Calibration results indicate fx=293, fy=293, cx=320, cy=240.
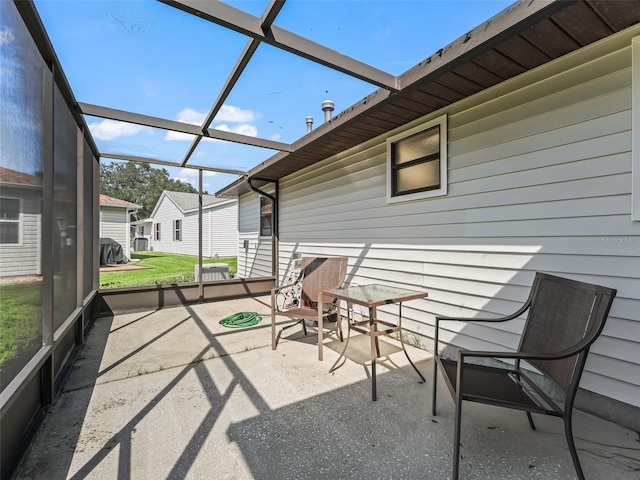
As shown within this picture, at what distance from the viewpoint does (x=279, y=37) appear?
2072 mm

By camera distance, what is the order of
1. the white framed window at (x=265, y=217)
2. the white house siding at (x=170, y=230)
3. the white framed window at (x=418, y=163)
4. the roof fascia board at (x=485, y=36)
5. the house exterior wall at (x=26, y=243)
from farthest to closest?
the white house siding at (x=170, y=230), the white framed window at (x=265, y=217), the white framed window at (x=418, y=163), the roof fascia board at (x=485, y=36), the house exterior wall at (x=26, y=243)

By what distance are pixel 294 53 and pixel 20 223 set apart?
2.07m

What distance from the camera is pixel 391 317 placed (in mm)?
3805

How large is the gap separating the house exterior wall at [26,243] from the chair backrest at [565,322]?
2886mm

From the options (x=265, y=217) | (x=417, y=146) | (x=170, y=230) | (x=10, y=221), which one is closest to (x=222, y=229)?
(x=170, y=230)

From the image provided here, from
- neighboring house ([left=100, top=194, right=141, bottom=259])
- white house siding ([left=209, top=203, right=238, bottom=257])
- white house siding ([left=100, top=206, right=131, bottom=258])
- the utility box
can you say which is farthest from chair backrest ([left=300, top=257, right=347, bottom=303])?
white house siding ([left=209, top=203, right=238, bottom=257])

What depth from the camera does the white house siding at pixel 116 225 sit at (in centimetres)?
1141

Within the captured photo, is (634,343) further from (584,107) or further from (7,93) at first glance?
(7,93)

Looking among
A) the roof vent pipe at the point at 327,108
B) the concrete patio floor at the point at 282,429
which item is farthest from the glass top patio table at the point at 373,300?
the roof vent pipe at the point at 327,108

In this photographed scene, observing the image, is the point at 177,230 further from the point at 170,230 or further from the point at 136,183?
the point at 136,183

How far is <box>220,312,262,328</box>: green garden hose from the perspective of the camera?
13.8ft

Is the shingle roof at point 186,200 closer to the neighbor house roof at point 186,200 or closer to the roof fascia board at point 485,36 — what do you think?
the neighbor house roof at point 186,200

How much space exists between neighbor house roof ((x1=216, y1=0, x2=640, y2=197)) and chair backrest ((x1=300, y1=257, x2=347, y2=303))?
1700 mm

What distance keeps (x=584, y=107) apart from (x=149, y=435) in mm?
3738
